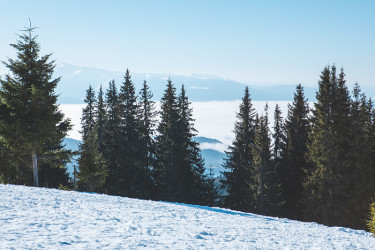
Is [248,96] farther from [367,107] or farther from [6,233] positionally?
[6,233]

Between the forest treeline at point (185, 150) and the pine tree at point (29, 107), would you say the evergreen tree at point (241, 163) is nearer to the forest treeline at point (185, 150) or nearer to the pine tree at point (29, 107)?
the forest treeline at point (185, 150)

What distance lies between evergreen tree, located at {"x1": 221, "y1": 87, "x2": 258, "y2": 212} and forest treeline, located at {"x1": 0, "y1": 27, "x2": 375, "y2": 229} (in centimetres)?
14

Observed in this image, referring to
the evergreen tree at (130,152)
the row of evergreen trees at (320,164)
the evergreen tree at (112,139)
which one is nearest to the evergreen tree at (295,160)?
the row of evergreen trees at (320,164)

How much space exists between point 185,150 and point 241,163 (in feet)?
26.8

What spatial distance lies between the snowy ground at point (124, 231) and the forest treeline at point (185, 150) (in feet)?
35.2

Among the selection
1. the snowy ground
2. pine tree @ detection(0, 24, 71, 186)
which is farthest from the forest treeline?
the snowy ground

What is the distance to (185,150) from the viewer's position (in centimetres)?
3997

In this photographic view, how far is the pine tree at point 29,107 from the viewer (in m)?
21.0

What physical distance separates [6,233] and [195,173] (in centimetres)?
3493

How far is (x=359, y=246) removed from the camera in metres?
9.73

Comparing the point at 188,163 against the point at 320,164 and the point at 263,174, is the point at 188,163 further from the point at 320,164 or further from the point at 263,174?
the point at 320,164

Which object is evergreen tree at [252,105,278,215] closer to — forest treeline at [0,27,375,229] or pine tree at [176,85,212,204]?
forest treeline at [0,27,375,229]

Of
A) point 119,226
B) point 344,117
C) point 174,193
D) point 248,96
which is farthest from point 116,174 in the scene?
point 119,226

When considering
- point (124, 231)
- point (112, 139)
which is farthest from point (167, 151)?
point (124, 231)
